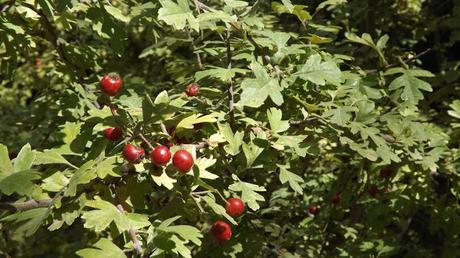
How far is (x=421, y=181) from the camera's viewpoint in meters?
3.57

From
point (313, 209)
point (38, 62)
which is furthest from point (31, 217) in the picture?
point (38, 62)

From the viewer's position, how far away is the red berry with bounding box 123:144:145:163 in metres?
1.91

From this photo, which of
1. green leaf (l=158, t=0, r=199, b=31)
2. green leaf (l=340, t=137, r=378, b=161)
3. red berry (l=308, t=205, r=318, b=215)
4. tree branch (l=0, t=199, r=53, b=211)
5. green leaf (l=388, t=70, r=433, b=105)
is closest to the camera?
tree branch (l=0, t=199, r=53, b=211)

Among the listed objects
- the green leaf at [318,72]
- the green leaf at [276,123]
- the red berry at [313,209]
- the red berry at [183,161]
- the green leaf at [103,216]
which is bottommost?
the red berry at [313,209]

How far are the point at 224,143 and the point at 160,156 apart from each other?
0.45m

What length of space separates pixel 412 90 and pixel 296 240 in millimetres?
1326

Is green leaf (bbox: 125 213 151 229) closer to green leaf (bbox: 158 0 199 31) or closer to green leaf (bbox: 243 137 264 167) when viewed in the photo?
green leaf (bbox: 243 137 264 167)

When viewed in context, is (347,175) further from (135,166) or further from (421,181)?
(135,166)

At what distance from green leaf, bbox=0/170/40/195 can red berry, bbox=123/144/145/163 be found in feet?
1.05

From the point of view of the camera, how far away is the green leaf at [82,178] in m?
1.87

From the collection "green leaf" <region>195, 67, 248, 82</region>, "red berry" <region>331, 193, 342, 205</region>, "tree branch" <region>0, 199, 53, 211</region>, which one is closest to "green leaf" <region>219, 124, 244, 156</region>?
"green leaf" <region>195, 67, 248, 82</region>

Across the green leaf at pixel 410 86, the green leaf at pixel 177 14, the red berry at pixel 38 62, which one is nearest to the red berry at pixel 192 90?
the green leaf at pixel 177 14

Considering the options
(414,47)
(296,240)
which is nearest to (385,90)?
(296,240)

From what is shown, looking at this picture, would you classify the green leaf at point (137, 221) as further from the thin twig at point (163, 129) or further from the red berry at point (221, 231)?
the red berry at point (221, 231)
